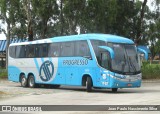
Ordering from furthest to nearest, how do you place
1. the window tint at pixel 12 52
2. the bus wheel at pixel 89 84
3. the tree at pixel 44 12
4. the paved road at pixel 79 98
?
A: the tree at pixel 44 12 → the window tint at pixel 12 52 → the bus wheel at pixel 89 84 → the paved road at pixel 79 98

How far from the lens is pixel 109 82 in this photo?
25.5 m

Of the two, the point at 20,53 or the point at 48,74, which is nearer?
the point at 48,74

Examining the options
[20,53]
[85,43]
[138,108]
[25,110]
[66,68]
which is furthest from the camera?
[20,53]

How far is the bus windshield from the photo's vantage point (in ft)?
84.0

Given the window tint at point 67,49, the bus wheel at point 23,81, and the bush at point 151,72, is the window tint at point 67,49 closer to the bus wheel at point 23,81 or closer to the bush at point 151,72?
the bus wheel at point 23,81

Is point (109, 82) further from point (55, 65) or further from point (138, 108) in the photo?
point (138, 108)

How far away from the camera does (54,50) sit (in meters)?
30.3

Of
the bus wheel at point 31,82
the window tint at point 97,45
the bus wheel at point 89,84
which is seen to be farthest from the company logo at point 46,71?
the window tint at point 97,45

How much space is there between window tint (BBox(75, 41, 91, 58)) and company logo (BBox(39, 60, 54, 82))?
3308 mm

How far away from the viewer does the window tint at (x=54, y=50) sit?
2994 cm

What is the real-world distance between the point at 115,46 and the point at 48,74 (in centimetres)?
694

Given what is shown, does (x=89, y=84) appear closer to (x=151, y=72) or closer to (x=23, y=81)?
(x=23, y=81)

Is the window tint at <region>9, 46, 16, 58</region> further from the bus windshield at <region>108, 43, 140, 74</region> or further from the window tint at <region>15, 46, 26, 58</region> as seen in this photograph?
the bus windshield at <region>108, 43, 140, 74</region>

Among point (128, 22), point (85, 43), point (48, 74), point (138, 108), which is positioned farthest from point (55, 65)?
point (128, 22)
